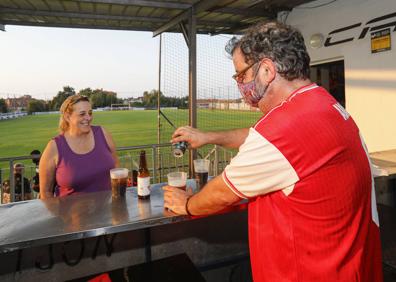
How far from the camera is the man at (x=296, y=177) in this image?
3.26 feet

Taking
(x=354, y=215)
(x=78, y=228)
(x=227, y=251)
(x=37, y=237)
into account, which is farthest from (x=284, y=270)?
(x=227, y=251)

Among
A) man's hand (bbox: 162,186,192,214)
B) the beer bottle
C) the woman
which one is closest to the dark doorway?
the woman

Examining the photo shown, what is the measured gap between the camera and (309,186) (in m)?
1.00

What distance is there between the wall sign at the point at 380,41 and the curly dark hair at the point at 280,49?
415 centimetres

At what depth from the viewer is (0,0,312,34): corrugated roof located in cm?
445

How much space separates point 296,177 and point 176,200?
0.73 m

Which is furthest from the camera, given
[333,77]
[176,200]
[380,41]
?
[333,77]

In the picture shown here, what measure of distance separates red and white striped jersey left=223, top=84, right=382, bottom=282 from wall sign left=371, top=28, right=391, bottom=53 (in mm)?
4196

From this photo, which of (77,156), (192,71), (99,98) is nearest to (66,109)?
(77,156)

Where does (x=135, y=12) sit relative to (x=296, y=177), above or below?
above

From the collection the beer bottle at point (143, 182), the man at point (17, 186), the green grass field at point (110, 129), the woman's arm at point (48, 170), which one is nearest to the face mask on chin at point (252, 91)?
the beer bottle at point (143, 182)

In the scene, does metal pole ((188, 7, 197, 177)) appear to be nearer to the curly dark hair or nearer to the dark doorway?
the dark doorway

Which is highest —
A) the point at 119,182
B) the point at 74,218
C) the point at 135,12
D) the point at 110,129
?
the point at 135,12

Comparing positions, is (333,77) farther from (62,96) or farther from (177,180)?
(177,180)
